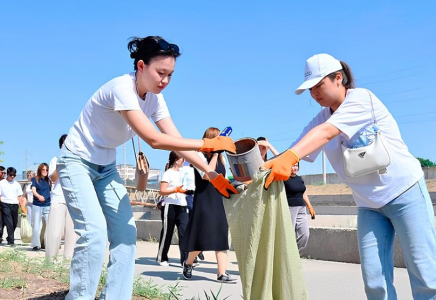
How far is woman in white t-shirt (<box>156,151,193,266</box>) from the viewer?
9.69 m

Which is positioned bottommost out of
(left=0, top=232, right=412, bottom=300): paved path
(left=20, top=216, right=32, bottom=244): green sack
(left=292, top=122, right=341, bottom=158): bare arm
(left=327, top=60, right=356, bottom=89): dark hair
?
(left=0, top=232, right=412, bottom=300): paved path

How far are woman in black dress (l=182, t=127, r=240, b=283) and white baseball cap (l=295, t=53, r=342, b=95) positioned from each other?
12.4 feet

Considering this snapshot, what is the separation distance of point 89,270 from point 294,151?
5.53 ft

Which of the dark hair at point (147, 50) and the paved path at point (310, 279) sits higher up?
the dark hair at point (147, 50)

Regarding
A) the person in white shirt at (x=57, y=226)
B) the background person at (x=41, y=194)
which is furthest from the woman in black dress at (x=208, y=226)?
the background person at (x=41, y=194)

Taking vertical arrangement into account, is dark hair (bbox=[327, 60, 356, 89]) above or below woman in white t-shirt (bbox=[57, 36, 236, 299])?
above

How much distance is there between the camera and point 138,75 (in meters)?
4.26

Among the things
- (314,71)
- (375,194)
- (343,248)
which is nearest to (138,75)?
(314,71)

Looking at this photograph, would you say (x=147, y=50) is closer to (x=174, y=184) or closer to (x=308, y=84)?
(x=308, y=84)

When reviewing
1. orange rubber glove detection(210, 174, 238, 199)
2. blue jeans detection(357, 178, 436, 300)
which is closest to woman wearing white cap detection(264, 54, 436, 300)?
blue jeans detection(357, 178, 436, 300)

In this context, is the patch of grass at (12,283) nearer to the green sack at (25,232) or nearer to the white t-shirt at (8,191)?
the green sack at (25,232)

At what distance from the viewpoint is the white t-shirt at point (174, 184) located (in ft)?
31.8

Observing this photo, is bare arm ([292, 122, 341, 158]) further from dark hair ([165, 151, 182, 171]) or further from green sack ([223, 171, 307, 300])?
dark hair ([165, 151, 182, 171])

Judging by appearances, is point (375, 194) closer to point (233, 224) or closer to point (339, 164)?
point (339, 164)
